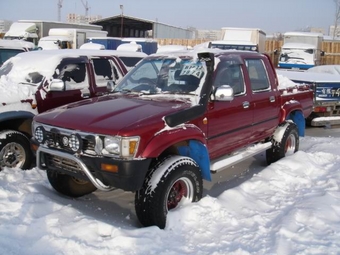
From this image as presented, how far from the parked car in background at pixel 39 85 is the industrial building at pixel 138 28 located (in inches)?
1393

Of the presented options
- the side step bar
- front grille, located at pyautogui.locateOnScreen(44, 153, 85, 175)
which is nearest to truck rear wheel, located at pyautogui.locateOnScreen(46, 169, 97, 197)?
front grille, located at pyautogui.locateOnScreen(44, 153, 85, 175)

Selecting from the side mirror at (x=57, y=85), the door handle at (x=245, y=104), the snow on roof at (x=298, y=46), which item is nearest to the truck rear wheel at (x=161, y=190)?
the door handle at (x=245, y=104)

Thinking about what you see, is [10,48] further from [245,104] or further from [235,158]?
[235,158]

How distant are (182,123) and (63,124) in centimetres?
126

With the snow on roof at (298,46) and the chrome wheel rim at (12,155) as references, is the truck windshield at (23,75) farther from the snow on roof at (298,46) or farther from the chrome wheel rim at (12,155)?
the snow on roof at (298,46)

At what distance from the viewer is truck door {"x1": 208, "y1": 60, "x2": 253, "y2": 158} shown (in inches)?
199

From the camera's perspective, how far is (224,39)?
22750mm

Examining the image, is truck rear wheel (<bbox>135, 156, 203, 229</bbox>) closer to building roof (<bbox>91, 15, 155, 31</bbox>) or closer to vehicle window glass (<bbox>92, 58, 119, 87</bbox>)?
vehicle window glass (<bbox>92, 58, 119, 87</bbox>)

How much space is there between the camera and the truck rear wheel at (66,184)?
201 inches

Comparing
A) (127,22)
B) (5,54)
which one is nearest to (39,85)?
(5,54)

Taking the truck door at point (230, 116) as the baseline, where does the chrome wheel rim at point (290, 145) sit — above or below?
below

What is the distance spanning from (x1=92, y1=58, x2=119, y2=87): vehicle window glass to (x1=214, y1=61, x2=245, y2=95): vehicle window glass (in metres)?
2.50

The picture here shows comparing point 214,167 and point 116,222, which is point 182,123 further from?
point 116,222

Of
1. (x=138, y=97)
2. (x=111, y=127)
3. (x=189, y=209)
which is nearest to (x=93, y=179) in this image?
(x=111, y=127)
